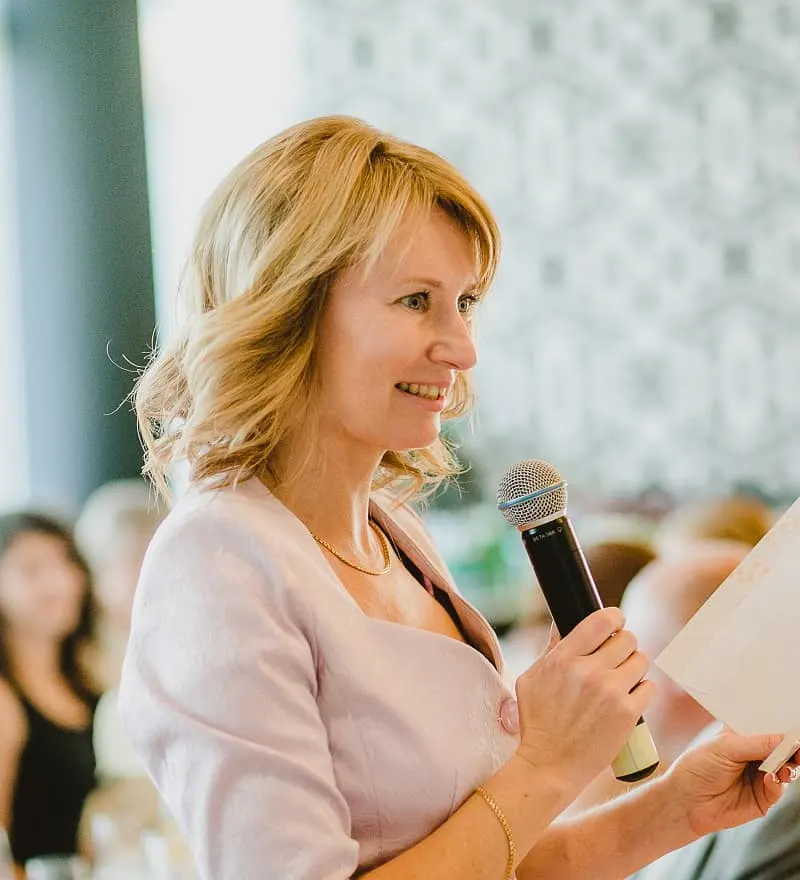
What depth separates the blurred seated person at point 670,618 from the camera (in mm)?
2572

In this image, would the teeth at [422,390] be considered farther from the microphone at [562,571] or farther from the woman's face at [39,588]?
the woman's face at [39,588]

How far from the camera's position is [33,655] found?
3611mm

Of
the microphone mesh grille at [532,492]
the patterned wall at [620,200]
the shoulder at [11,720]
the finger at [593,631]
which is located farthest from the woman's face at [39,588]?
the finger at [593,631]

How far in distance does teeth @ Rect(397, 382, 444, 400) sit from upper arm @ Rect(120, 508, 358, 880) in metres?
0.27

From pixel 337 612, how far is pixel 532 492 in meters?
0.24

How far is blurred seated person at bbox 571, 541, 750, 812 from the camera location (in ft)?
8.44

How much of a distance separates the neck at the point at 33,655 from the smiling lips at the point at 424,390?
8.67ft

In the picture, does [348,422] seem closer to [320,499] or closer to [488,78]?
[320,499]

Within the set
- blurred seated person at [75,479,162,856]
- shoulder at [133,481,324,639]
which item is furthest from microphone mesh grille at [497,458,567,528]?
blurred seated person at [75,479,162,856]

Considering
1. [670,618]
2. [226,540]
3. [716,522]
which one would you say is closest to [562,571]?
[226,540]

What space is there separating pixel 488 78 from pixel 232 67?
99 cm

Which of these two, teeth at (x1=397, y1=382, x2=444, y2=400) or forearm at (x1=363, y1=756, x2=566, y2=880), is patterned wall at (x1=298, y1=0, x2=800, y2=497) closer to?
teeth at (x1=397, y1=382, x2=444, y2=400)

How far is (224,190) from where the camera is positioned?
4.36 feet

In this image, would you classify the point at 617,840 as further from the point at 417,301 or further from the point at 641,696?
the point at 417,301
